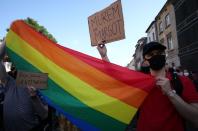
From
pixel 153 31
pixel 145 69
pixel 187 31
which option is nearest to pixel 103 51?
pixel 145 69

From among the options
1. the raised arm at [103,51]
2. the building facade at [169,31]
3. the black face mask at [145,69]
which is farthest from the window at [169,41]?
the black face mask at [145,69]

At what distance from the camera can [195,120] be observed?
3611 mm

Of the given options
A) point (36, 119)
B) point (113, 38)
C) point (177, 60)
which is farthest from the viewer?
point (177, 60)

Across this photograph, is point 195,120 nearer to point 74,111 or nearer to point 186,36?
point 74,111

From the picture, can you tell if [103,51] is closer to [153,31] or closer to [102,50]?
[102,50]

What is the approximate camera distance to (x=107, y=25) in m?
5.62

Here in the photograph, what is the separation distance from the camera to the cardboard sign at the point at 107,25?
543 cm

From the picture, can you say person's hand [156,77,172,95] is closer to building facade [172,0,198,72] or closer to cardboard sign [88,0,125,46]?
cardboard sign [88,0,125,46]

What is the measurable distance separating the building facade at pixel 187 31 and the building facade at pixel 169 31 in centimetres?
331

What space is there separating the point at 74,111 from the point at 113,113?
1.46ft

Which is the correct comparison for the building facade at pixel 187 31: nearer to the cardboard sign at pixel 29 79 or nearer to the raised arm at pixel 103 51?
the raised arm at pixel 103 51

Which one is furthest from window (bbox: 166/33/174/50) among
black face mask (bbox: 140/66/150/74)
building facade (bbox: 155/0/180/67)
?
black face mask (bbox: 140/66/150/74)

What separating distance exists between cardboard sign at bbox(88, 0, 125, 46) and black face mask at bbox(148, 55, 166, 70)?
1.52 m

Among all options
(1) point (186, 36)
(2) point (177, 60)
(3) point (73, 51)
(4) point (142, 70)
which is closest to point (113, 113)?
(4) point (142, 70)
